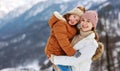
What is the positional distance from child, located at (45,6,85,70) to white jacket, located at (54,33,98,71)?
3 cm

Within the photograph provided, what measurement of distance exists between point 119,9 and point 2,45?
88.8 inches

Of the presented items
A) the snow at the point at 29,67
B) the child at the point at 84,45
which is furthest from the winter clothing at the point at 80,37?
the snow at the point at 29,67

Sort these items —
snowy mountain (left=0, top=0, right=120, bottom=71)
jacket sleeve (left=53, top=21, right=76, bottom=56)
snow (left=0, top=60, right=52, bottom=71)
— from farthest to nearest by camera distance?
snowy mountain (left=0, top=0, right=120, bottom=71) < snow (left=0, top=60, right=52, bottom=71) < jacket sleeve (left=53, top=21, right=76, bottom=56)

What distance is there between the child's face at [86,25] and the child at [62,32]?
0.04 meters

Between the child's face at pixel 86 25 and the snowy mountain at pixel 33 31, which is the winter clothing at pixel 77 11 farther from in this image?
the snowy mountain at pixel 33 31

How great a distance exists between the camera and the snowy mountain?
764 cm

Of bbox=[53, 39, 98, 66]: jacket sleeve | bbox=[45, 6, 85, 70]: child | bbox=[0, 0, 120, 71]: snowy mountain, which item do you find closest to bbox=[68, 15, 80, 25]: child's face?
bbox=[45, 6, 85, 70]: child

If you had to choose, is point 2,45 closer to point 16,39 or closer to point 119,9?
point 16,39

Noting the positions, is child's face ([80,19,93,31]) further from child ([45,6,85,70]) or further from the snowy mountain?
the snowy mountain

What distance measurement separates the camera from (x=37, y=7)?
8336 millimetres

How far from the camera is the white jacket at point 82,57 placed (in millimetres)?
1858

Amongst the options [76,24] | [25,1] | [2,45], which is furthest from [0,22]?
[76,24]

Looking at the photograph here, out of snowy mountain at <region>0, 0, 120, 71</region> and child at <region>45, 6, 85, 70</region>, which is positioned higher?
snowy mountain at <region>0, 0, 120, 71</region>

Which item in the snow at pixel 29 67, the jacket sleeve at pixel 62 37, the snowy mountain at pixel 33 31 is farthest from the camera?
the snowy mountain at pixel 33 31
